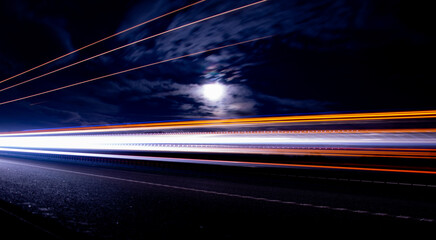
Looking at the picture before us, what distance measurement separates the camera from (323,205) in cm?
296

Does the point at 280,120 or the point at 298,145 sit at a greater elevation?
the point at 280,120

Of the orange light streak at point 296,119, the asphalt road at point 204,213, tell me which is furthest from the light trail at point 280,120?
the asphalt road at point 204,213

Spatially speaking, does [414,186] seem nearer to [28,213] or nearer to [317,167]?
[317,167]

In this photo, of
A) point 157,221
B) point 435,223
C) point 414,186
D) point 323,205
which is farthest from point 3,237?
point 414,186

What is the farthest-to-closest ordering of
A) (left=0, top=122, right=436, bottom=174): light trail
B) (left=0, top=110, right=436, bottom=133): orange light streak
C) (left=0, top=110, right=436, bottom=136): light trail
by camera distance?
1. (left=0, top=110, right=436, bottom=136): light trail
2. (left=0, top=110, right=436, bottom=133): orange light streak
3. (left=0, top=122, right=436, bottom=174): light trail

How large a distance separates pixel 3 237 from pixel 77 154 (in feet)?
34.8

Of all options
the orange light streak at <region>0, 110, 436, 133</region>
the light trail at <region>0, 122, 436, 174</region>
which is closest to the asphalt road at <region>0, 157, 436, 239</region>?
the light trail at <region>0, 122, 436, 174</region>

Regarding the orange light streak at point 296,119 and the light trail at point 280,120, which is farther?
the light trail at point 280,120

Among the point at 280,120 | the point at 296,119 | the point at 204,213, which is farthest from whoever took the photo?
the point at 280,120

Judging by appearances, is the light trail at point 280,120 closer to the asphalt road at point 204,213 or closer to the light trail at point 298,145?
the light trail at point 298,145

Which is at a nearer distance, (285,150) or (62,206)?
(62,206)

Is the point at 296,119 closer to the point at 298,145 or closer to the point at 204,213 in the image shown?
Answer: the point at 298,145

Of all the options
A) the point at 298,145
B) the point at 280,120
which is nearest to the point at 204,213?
the point at 298,145

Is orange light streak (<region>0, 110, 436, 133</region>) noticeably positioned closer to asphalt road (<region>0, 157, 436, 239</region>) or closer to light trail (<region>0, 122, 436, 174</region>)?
light trail (<region>0, 122, 436, 174</region>)
